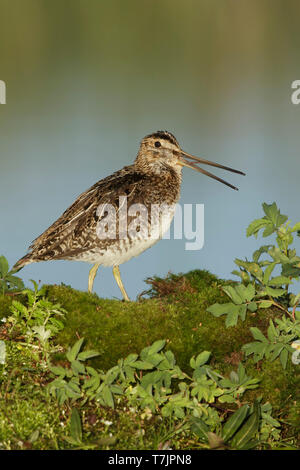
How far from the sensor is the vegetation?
3.54 m

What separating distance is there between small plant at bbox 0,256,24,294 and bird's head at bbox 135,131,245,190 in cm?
242

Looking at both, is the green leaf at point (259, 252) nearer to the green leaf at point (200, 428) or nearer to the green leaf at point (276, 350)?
the green leaf at point (276, 350)

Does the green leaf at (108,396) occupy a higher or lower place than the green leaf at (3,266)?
lower

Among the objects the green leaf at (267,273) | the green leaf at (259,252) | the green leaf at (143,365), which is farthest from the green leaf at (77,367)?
the green leaf at (259,252)

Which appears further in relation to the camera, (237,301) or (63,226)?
(63,226)

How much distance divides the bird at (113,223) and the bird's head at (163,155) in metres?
0.08

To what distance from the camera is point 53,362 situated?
4.04 meters

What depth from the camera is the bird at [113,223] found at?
5773 millimetres

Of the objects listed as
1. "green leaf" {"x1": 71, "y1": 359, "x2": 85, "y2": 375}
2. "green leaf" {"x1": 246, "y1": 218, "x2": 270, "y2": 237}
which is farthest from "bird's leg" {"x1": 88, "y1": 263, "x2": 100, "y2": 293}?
"green leaf" {"x1": 71, "y1": 359, "x2": 85, "y2": 375}

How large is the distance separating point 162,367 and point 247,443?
68cm

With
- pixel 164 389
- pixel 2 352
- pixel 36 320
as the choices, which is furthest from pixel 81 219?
pixel 164 389

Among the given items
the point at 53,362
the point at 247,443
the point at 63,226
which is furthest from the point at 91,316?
the point at 63,226
